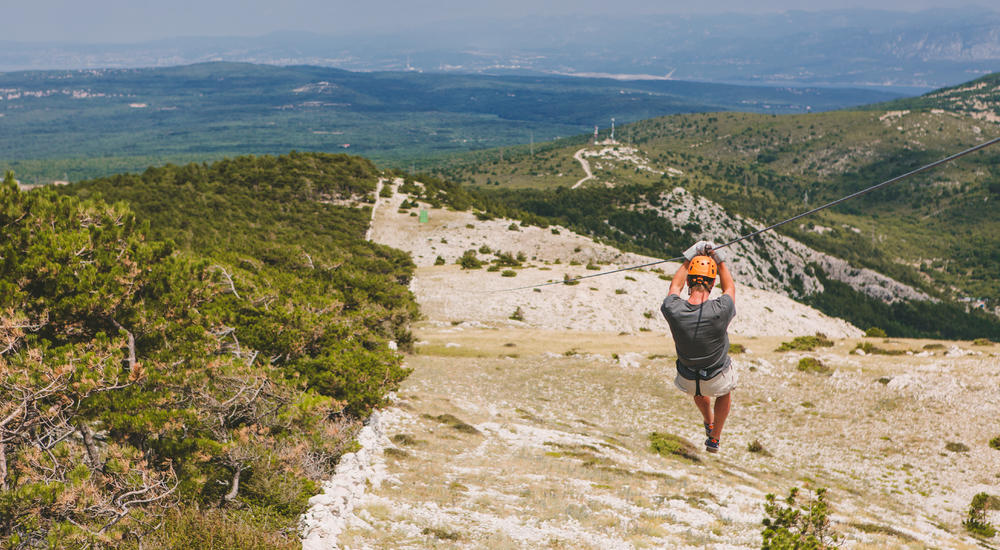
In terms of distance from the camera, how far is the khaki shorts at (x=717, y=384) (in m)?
9.75

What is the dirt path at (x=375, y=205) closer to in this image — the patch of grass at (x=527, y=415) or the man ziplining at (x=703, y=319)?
the patch of grass at (x=527, y=415)

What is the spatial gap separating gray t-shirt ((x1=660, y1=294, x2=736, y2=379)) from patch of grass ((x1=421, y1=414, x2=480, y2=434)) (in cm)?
1517

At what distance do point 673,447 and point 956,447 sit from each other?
13.9 m

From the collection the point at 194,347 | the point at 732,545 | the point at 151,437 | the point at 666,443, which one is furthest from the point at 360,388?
the point at 666,443

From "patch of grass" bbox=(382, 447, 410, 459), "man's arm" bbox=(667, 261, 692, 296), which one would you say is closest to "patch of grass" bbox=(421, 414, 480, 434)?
"patch of grass" bbox=(382, 447, 410, 459)

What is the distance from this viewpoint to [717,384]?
32.1 feet

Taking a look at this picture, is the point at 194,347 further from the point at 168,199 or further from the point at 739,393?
the point at 168,199

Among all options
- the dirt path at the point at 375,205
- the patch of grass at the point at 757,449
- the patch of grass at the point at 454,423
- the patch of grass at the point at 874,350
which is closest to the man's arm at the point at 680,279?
the patch of grass at the point at 454,423

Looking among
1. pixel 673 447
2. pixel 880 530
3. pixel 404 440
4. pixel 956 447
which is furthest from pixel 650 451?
pixel 956 447

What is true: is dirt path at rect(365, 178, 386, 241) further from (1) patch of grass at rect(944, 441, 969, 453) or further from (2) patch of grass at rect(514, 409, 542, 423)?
(1) patch of grass at rect(944, 441, 969, 453)

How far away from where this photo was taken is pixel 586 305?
63781 millimetres

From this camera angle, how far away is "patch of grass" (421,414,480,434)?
23219mm

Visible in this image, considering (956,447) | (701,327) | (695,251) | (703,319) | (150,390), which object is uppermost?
(695,251)

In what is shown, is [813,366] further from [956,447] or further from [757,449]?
[757,449]
